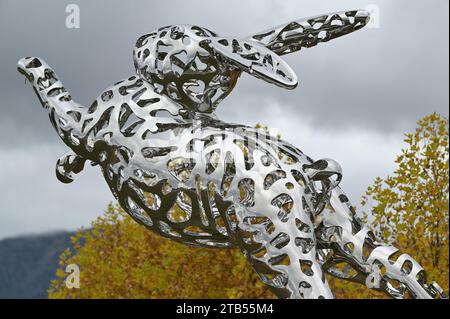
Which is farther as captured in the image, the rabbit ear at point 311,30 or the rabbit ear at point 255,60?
the rabbit ear at point 311,30

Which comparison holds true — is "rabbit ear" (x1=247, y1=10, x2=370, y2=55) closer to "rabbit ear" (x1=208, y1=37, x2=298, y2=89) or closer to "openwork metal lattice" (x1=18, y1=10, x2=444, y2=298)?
"openwork metal lattice" (x1=18, y1=10, x2=444, y2=298)

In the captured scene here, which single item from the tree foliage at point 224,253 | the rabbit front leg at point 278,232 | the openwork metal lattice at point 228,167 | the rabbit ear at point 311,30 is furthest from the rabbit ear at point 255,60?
the tree foliage at point 224,253

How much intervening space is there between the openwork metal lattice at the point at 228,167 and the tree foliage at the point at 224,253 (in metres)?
1.85

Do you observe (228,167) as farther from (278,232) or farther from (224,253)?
(224,253)

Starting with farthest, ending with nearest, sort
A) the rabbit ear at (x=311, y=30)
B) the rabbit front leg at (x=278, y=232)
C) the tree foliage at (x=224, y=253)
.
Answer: the tree foliage at (x=224, y=253)
the rabbit ear at (x=311, y=30)
the rabbit front leg at (x=278, y=232)

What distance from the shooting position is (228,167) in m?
2.61

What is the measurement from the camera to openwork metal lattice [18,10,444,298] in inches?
99.3

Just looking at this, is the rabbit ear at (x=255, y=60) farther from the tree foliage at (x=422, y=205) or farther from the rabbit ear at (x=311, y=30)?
the tree foliage at (x=422, y=205)

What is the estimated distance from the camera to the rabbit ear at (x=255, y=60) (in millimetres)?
2523

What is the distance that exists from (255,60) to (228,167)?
422 millimetres

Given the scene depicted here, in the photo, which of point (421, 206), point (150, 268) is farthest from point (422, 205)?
point (150, 268)

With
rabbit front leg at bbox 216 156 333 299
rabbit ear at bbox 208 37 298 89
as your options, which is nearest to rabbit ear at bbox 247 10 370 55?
rabbit ear at bbox 208 37 298 89

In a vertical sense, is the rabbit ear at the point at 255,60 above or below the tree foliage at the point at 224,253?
above
